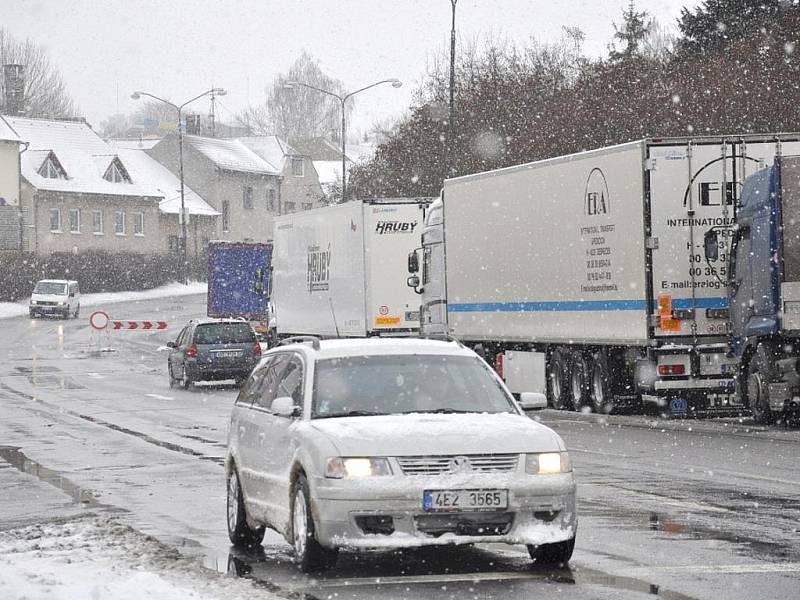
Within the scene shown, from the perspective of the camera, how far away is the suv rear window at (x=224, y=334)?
3662 centimetres

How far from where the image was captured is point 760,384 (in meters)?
22.7

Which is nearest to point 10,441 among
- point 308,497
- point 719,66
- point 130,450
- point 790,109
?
point 130,450

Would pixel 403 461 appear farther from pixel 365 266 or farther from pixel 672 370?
pixel 365 266

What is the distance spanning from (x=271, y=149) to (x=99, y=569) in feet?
390

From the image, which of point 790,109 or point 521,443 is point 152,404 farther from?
point 790,109

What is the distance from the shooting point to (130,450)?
2066 centimetres

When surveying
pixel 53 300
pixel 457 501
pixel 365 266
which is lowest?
pixel 457 501

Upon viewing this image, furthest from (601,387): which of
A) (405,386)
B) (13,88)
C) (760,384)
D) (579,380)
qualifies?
(13,88)

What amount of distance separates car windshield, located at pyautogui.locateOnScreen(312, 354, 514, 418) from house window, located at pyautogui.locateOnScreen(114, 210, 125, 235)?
95757mm

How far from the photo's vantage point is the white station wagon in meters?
9.77

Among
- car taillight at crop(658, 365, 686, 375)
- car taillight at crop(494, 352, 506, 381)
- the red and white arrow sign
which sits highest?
the red and white arrow sign

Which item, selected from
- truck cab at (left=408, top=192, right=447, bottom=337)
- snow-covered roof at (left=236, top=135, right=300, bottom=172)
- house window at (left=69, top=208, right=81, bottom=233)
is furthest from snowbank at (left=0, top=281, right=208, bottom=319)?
truck cab at (left=408, top=192, right=447, bottom=337)

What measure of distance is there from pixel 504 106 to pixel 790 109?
57.7ft

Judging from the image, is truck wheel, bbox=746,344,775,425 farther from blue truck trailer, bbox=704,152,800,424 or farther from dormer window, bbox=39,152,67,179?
dormer window, bbox=39,152,67,179
